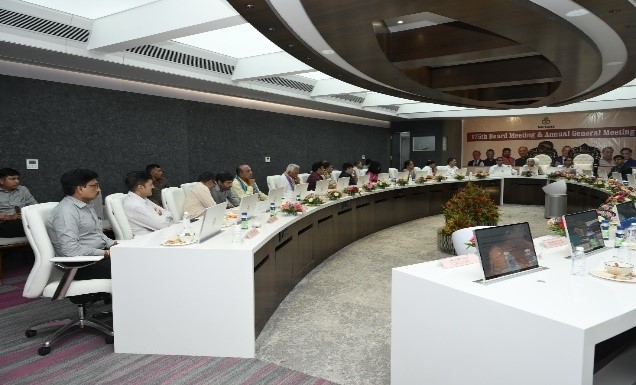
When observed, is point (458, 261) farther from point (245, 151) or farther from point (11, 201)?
point (245, 151)

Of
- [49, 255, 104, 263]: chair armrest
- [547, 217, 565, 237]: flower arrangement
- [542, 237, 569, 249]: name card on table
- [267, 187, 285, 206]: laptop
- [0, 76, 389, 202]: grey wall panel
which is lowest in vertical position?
[49, 255, 104, 263]: chair armrest

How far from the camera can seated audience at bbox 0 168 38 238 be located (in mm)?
5195

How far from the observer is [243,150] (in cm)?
992

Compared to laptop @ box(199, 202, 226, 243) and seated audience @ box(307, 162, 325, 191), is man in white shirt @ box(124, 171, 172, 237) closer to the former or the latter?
laptop @ box(199, 202, 226, 243)

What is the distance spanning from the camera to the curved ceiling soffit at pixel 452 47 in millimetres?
3318

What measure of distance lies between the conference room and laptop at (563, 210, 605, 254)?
0.44m

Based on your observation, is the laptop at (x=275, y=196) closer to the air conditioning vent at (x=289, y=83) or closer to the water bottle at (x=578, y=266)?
the water bottle at (x=578, y=266)

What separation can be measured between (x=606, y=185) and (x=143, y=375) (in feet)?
28.7

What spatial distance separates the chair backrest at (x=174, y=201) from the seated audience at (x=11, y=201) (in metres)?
1.74

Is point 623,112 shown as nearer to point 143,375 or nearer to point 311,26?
point 311,26

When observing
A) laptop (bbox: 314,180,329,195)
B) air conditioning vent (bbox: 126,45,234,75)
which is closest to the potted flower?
laptop (bbox: 314,180,329,195)

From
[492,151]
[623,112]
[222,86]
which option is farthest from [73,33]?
[623,112]

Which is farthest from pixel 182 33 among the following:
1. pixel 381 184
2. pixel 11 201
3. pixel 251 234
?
pixel 381 184

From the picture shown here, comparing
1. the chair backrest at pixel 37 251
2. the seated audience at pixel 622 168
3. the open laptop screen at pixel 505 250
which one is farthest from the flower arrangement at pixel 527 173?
the chair backrest at pixel 37 251
